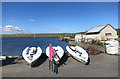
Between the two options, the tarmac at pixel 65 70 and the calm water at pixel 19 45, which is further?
the calm water at pixel 19 45

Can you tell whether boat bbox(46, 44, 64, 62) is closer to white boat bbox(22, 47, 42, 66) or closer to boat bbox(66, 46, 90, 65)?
white boat bbox(22, 47, 42, 66)

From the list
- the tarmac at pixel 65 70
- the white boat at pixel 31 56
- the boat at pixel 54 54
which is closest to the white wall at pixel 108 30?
the tarmac at pixel 65 70

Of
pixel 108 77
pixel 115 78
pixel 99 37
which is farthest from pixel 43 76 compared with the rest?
pixel 99 37

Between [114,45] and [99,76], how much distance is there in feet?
26.9

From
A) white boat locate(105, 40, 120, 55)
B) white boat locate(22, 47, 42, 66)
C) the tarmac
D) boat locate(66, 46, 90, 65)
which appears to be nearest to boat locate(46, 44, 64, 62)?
the tarmac

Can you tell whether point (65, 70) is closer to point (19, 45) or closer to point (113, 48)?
point (113, 48)

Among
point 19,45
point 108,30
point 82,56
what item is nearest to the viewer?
point 82,56

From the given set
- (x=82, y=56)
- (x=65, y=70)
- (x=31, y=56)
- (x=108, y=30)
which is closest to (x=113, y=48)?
(x=82, y=56)

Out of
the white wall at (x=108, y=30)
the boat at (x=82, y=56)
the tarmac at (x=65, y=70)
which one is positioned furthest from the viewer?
the white wall at (x=108, y=30)

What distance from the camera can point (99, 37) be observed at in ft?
86.2

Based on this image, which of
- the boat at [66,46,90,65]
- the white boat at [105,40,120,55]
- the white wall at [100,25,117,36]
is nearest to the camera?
the boat at [66,46,90,65]

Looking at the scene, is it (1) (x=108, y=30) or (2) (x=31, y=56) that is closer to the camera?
(2) (x=31, y=56)

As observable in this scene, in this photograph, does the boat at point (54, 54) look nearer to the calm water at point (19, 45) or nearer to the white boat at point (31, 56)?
the white boat at point (31, 56)

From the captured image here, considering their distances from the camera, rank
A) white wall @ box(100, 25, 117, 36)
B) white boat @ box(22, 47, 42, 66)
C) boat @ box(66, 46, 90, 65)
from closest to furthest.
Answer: white boat @ box(22, 47, 42, 66) < boat @ box(66, 46, 90, 65) < white wall @ box(100, 25, 117, 36)
